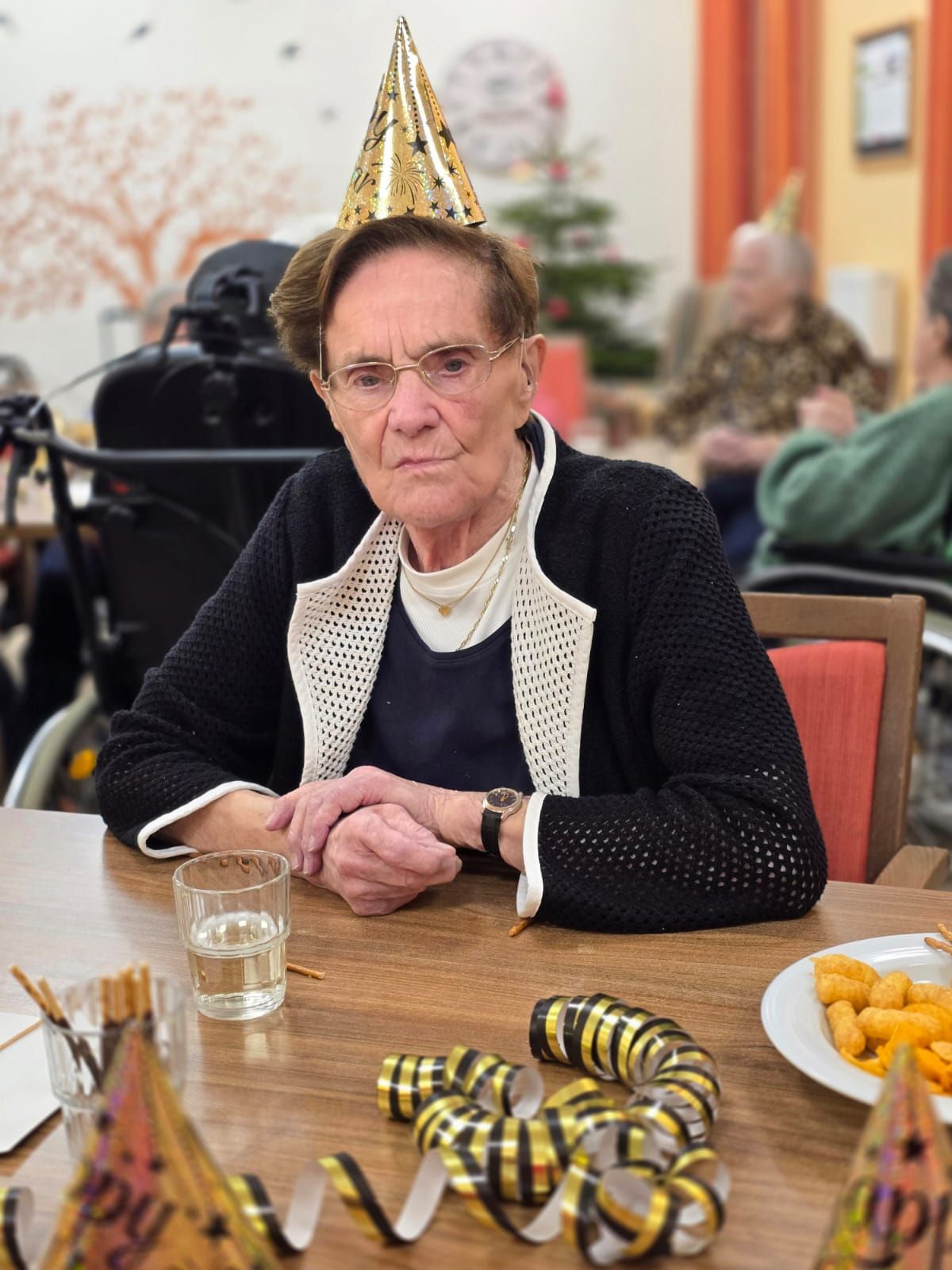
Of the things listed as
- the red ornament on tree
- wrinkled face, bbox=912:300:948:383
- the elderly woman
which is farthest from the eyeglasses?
the red ornament on tree

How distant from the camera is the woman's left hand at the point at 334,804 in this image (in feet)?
4.01

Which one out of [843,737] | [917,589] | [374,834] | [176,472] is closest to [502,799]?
[374,834]

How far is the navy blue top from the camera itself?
56.6 inches

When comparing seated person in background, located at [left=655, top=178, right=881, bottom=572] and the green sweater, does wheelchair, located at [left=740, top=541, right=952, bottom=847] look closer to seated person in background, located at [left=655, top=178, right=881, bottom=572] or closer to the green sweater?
the green sweater

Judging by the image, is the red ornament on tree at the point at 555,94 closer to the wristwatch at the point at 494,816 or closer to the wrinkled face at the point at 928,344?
the wrinkled face at the point at 928,344

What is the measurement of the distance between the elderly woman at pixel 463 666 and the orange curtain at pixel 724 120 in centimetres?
619

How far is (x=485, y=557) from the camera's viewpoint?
57.2 inches

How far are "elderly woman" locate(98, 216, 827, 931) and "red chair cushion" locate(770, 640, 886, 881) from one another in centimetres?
23

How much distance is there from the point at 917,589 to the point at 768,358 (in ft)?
7.51

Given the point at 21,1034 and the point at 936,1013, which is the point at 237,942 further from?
the point at 936,1013

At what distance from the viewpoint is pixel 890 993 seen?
92 cm

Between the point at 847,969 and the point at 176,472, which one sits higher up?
the point at 176,472

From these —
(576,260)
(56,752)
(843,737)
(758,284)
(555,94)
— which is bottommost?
(56,752)

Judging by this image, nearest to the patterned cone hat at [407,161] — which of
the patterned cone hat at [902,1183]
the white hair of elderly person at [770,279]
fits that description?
the patterned cone hat at [902,1183]
